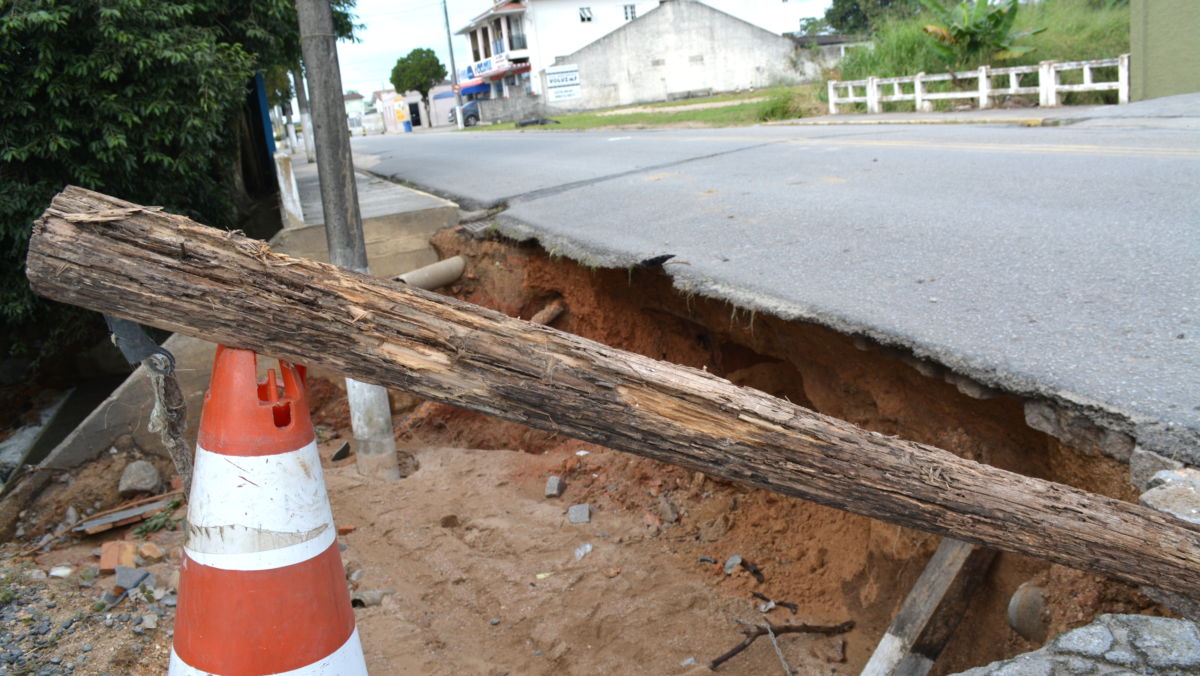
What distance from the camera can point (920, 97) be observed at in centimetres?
1777

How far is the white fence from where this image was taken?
15295 millimetres

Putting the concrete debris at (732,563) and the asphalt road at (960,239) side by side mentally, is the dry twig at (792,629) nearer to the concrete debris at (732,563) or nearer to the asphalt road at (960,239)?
the concrete debris at (732,563)

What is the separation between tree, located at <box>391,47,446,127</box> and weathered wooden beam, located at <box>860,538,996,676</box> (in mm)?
64899

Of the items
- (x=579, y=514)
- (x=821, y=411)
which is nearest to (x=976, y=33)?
(x=821, y=411)

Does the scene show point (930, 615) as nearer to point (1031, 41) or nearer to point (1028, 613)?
point (1028, 613)

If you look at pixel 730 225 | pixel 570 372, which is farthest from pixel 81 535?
pixel 730 225

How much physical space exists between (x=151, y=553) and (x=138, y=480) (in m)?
1.19

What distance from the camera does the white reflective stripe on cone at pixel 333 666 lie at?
7.36 feet

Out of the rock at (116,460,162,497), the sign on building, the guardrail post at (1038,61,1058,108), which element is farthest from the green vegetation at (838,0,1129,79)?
the sign on building

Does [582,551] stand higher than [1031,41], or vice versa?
[1031,41]

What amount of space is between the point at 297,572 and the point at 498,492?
3.40 metres

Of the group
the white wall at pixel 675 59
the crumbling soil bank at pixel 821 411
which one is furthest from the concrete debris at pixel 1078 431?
the white wall at pixel 675 59

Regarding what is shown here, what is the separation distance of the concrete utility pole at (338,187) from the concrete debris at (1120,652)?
4.35 meters

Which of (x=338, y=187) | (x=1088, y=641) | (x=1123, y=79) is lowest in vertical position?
(x=1088, y=641)
